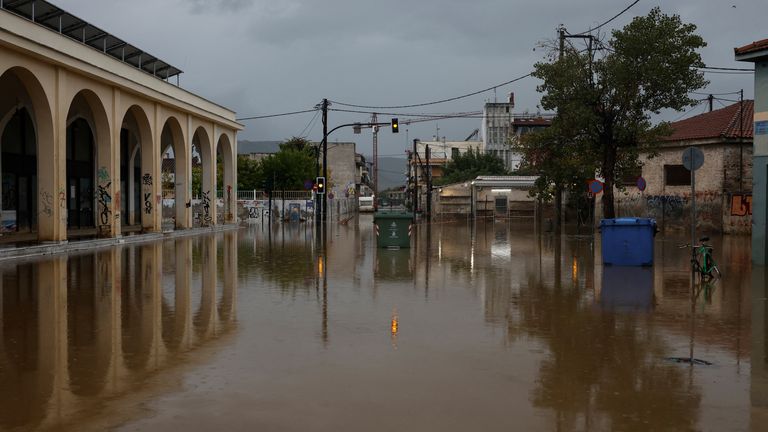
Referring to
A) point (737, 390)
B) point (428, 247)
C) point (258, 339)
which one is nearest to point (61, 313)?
point (258, 339)

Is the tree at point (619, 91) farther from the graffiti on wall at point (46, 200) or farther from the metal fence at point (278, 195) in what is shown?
the metal fence at point (278, 195)

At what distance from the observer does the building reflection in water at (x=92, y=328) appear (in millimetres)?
6109

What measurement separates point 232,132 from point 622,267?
1144 inches

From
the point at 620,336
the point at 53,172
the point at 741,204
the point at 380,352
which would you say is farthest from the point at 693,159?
the point at 741,204

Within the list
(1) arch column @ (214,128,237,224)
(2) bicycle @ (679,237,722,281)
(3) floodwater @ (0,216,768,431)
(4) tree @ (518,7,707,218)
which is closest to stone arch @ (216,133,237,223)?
(1) arch column @ (214,128,237,224)

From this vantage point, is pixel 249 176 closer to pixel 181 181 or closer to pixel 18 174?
pixel 181 181

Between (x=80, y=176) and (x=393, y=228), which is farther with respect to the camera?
(x=80, y=176)

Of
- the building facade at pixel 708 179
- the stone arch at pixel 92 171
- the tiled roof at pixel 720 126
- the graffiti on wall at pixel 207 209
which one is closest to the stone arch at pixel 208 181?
the graffiti on wall at pixel 207 209

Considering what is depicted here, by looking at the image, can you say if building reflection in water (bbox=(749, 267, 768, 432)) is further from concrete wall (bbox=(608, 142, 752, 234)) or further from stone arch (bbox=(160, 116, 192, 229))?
stone arch (bbox=(160, 116, 192, 229))

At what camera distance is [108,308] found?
10.9m

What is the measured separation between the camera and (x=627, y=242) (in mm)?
17781

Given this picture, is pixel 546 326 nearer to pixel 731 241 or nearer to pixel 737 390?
pixel 737 390

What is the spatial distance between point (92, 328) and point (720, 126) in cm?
3448

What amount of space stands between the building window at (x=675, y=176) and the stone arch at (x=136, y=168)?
2563 cm
